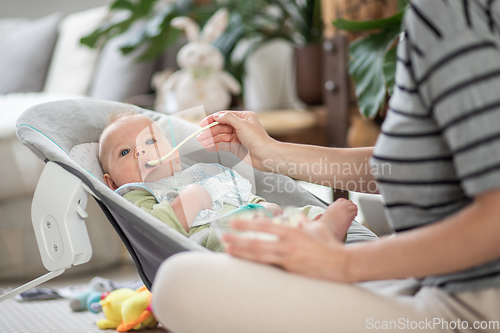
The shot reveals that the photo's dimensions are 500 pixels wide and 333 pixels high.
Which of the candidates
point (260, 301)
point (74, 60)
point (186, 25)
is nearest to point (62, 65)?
point (74, 60)

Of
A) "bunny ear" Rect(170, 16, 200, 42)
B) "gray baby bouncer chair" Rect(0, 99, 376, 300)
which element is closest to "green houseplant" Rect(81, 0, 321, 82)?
"bunny ear" Rect(170, 16, 200, 42)

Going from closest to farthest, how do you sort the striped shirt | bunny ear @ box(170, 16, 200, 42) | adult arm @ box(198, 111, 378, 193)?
the striped shirt
adult arm @ box(198, 111, 378, 193)
bunny ear @ box(170, 16, 200, 42)

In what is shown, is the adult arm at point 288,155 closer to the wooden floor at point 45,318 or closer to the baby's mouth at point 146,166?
the baby's mouth at point 146,166

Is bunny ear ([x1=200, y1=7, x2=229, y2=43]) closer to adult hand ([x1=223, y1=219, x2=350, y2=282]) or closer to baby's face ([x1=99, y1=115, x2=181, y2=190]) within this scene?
baby's face ([x1=99, y1=115, x2=181, y2=190])

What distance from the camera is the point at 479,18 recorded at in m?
0.45

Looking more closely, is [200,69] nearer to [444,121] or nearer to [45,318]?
[45,318]

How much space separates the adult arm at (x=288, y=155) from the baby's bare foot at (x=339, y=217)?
107 millimetres

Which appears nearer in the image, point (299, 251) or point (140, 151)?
point (299, 251)

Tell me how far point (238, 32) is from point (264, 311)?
Answer: 191 cm

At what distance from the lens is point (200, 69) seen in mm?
2061

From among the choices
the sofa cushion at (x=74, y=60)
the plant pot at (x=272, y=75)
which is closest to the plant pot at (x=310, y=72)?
the plant pot at (x=272, y=75)

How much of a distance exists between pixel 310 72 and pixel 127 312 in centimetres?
154

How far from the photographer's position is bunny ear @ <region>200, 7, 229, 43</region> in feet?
6.57

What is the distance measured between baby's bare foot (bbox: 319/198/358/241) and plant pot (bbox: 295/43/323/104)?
1599 mm
